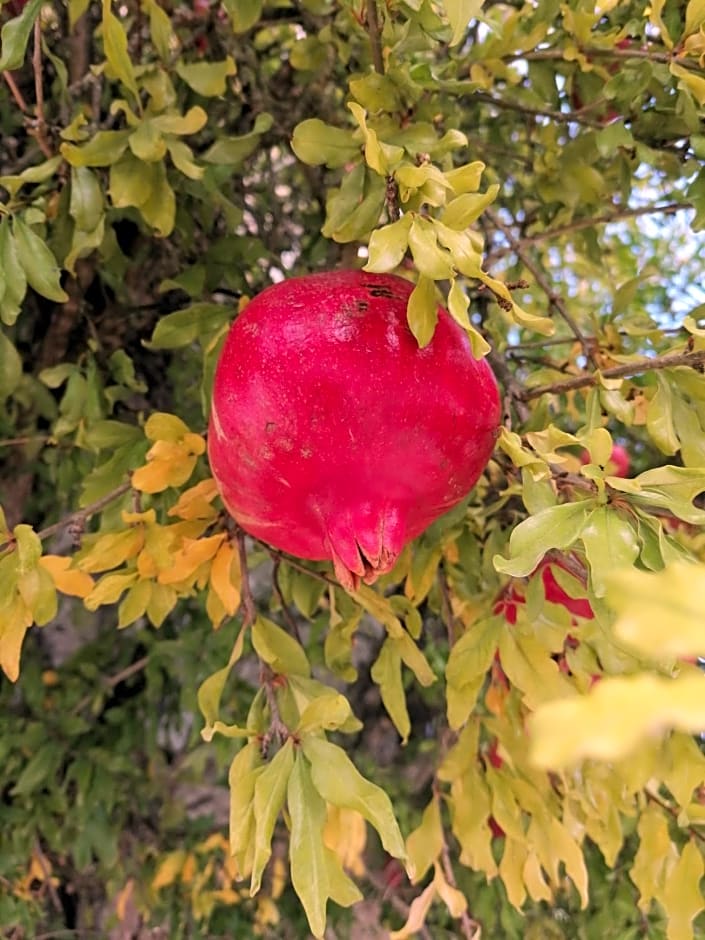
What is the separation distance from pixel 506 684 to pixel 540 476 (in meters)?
0.34

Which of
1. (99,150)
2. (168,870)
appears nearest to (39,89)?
(99,150)

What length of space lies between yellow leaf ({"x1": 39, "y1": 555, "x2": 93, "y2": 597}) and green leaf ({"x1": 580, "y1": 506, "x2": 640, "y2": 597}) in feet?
1.14

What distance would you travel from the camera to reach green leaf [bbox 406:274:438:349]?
429 mm

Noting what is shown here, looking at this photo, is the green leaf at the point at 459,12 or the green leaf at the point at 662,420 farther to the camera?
the green leaf at the point at 662,420

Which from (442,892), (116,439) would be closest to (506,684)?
(442,892)

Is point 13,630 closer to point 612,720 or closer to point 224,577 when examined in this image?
point 224,577

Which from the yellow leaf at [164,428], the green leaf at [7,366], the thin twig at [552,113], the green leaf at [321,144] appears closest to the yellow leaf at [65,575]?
the yellow leaf at [164,428]

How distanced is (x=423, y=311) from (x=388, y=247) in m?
0.05

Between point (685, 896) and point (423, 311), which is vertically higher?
point (423, 311)

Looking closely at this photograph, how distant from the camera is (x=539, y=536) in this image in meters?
0.39

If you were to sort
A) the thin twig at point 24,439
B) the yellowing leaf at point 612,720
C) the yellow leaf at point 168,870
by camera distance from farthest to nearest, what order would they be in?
the yellow leaf at point 168,870, the thin twig at point 24,439, the yellowing leaf at point 612,720

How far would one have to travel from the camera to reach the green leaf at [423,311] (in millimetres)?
429

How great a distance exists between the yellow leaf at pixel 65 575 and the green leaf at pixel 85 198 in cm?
26

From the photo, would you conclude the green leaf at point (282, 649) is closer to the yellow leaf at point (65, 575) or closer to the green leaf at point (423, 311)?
the yellow leaf at point (65, 575)
